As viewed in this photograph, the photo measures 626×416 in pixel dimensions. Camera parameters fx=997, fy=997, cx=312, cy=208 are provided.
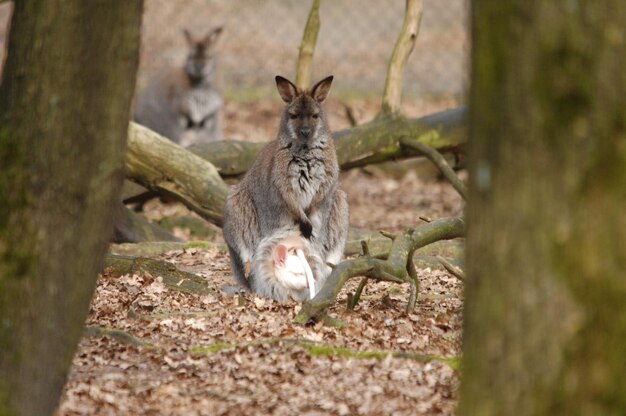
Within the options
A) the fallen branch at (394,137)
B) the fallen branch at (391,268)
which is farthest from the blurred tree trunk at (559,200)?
the fallen branch at (394,137)

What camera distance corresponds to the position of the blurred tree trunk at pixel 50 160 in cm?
323

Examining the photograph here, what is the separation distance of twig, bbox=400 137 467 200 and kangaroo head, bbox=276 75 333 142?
4.61ft

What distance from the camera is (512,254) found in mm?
2625

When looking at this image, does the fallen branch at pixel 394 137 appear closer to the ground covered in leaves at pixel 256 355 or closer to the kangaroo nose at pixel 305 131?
the kangaroo nose at pixel 305 131

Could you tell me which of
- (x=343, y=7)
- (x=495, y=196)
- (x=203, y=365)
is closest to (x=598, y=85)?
(x=495, y=196)

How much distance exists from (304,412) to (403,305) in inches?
98.4

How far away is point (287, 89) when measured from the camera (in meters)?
7.39

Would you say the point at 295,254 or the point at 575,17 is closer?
the point at 575,17

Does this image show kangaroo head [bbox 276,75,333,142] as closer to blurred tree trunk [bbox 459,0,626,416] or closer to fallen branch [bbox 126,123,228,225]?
fallen branch [bbox 126,123,228,225]

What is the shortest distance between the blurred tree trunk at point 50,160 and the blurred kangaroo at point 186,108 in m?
10.7

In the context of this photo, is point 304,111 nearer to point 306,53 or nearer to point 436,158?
point 436,158

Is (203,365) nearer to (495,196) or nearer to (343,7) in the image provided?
(495,196)

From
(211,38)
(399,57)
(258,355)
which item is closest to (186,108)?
(211,38)

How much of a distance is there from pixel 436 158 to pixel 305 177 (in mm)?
1966
